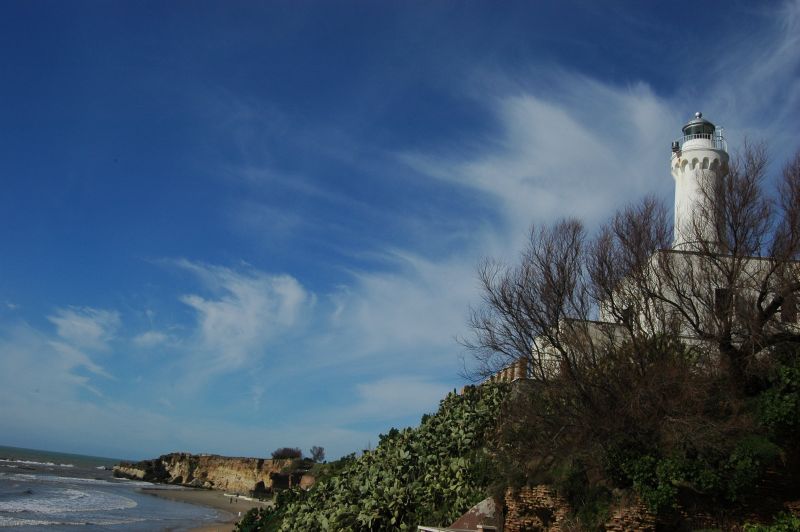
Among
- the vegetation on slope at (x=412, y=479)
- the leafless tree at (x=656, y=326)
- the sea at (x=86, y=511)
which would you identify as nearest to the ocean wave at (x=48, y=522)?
the sea at (x=86, y=511)

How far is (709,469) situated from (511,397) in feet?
21.6

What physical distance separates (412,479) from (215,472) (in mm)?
84262

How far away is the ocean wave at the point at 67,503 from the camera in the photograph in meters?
42.8

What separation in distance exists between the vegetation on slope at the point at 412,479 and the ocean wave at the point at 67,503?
81.0ft

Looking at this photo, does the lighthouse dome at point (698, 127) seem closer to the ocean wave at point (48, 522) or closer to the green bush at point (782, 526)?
the green bush at point (782, 526)

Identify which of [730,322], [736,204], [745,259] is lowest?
[730,322]

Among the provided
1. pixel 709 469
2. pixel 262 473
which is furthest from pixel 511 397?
pixel 262 473

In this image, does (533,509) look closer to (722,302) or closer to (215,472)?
(722,302)

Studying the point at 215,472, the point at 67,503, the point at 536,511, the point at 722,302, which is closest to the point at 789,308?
the point at 722,302

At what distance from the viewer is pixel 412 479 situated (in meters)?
19.2

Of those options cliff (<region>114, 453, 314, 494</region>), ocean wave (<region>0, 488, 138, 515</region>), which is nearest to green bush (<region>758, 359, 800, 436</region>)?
ocean wave (<region>0, 488, 138, 515</region>)

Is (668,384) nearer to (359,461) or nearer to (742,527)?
(742,527)

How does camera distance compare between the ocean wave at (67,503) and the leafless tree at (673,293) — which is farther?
the ocean wave at (67,503)

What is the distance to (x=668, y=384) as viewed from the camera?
1407 cm
